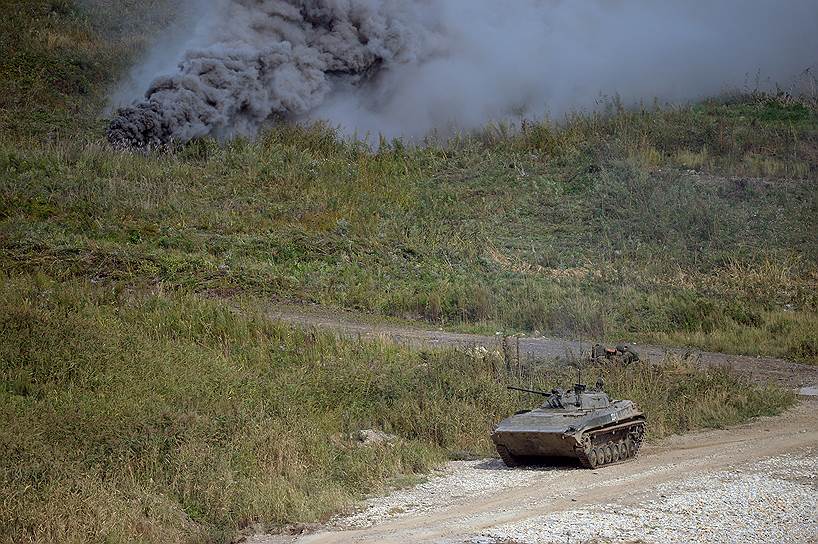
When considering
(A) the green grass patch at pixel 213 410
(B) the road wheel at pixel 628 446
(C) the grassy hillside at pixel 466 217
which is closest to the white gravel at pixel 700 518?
(B) the road wheel at pixel 628 446

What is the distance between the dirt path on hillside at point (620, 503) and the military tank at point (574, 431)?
23 cm

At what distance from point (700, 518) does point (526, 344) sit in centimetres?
1073

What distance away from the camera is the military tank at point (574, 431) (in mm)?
13805

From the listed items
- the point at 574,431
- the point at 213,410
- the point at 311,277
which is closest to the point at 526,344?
the point at 311,277

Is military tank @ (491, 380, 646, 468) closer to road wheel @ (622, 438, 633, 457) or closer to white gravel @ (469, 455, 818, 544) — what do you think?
road wheel @ (622, 438, 633, 457)

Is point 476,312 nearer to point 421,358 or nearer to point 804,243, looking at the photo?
point 421,358

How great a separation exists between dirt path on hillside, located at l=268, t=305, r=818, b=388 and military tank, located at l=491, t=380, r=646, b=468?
164 inches

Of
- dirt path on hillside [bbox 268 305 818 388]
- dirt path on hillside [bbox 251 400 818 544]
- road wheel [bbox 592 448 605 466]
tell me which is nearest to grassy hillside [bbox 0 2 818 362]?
dirt path on hillside [bbox 268 305 818 388]

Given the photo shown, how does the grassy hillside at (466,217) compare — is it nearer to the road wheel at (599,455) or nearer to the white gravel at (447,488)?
the road wheel at (599,455)

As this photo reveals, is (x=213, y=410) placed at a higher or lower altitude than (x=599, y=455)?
higher

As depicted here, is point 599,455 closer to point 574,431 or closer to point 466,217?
point 574,431

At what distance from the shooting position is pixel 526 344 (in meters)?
21.8

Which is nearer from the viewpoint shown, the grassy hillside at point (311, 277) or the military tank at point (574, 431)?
the grassy hillside at point (311, 277)

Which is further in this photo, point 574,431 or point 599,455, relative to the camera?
point 599,455
